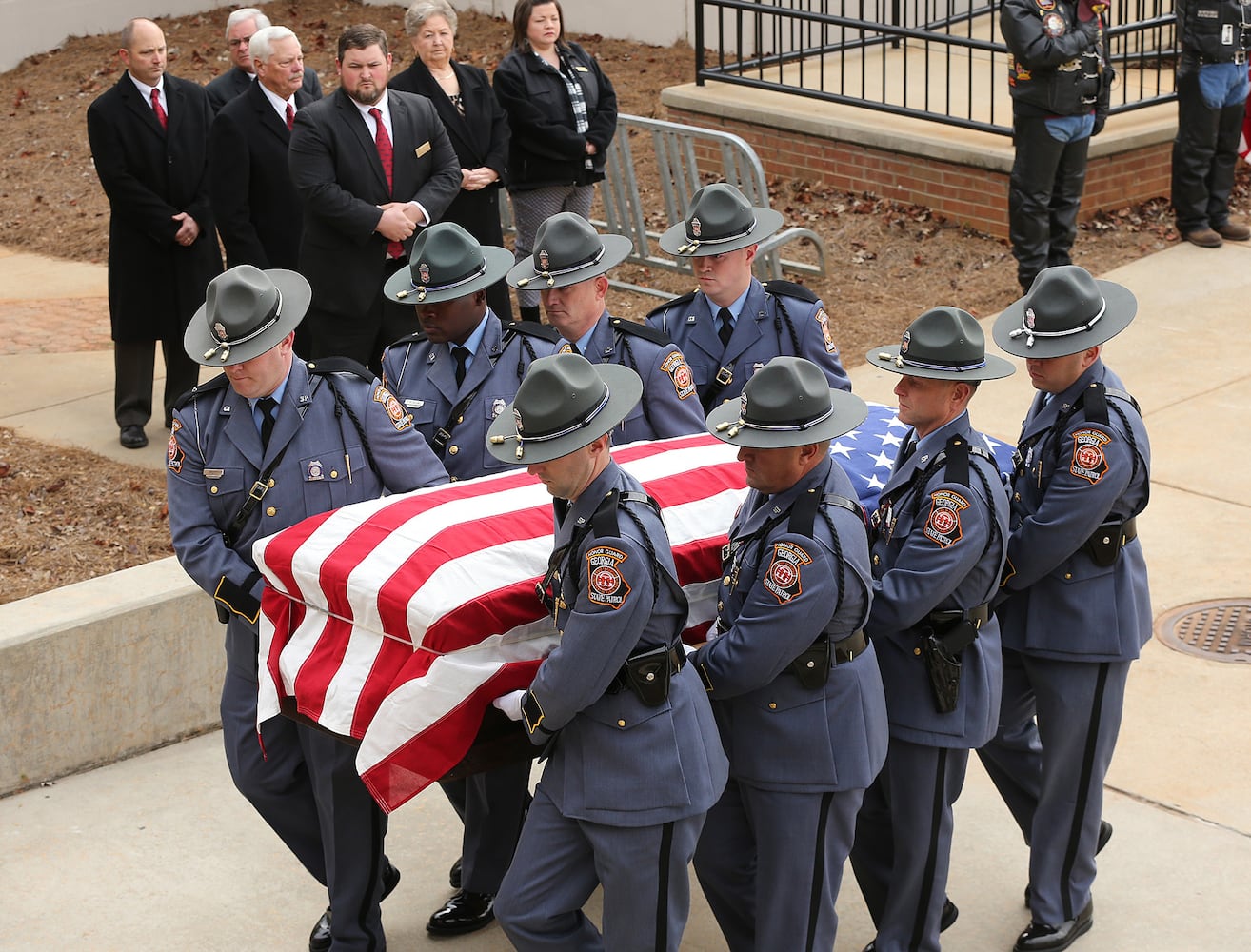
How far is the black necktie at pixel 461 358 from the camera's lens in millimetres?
5043

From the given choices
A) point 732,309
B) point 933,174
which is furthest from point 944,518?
point 933,174

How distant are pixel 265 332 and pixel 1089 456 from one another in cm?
220

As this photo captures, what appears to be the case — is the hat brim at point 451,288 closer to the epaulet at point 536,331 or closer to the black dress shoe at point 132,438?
the epaulet at point 536,331

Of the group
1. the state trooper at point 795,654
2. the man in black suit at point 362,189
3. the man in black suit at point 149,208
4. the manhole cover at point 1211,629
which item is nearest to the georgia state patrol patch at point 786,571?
the state trooper at point 795,654

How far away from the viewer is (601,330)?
5070mm

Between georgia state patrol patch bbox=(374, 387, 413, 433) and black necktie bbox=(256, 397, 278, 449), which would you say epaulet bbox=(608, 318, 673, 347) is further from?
black necktie bbox=(256, 397, 278, 449)

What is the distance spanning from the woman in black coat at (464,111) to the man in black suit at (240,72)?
2.09 ft

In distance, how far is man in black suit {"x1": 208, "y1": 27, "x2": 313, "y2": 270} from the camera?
25.0 feet

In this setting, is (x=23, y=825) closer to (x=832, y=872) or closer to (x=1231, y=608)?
(x=832, y=872)

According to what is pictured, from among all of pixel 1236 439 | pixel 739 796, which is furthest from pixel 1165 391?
pixel 739 796

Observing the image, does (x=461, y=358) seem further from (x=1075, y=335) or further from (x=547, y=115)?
(x=547, y=115)

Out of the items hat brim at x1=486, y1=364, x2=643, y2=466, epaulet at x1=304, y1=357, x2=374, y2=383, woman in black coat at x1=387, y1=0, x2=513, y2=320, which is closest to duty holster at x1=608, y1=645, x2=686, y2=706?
hat brim at x1=486, y1=364, x2=643, y2=466

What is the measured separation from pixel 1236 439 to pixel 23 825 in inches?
228

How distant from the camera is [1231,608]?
6.41 m
